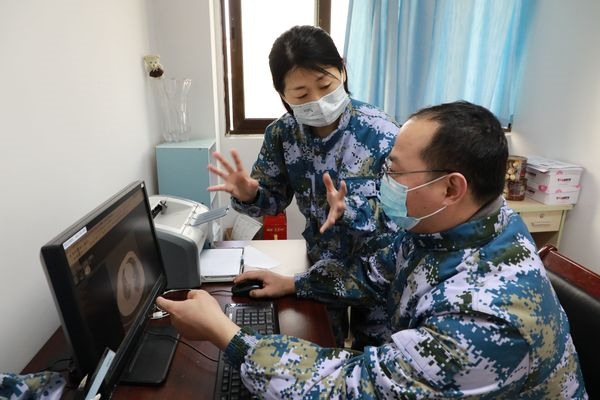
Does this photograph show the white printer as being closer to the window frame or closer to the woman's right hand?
the woman's right hand

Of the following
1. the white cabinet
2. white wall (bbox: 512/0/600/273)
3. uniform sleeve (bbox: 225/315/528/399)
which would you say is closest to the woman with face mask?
uniform sleeve (bbox: 225/315/528/399)

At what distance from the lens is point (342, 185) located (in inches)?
41.8

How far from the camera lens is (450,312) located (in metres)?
0.65

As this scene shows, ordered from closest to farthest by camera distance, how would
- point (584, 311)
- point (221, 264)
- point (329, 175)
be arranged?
point (584, 311) → point (329, 175) → point (221, 264)

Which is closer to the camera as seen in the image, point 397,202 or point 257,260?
point 397,202

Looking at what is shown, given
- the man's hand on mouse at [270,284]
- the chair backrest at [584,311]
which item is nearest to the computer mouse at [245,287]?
the man's hand on mouse at [270,284]

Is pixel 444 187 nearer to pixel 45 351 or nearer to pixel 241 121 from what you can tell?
pixel 45 351

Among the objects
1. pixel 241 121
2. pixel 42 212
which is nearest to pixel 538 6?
pixel 241 121

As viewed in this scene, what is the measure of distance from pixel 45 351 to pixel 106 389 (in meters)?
0.38

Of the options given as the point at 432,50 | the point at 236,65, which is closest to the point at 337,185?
the point at 236,65

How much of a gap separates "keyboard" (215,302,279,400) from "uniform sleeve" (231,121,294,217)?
1.15ft

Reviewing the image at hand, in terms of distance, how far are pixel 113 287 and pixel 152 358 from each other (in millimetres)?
257

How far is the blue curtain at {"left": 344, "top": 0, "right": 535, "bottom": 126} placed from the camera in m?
2.54

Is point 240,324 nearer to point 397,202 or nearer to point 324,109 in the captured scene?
point 397,202
